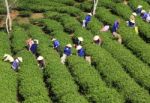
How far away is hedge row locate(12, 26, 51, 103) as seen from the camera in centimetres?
1769

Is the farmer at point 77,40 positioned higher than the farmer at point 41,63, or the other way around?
the farmer at point 41,63

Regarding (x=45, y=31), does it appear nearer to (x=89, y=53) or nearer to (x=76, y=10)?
(x=76, y=10)

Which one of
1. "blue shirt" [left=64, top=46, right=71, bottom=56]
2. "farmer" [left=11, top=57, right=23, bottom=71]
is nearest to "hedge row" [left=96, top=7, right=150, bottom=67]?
"blue shirt" [left=64, top=46, right=71, bottom=56]

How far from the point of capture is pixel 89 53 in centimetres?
2188

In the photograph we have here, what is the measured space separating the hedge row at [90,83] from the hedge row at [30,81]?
1.41m

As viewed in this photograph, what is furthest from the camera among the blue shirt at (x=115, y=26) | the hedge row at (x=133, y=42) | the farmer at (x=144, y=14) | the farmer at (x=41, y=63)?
the farmer at (x=144, y=14)

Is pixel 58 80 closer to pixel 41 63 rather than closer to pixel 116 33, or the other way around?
pixel 41 63

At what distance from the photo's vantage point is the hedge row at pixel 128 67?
17.6 meters

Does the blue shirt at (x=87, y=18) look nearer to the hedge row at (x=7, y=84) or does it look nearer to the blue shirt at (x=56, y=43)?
the blue shirt at (x=56, y=43)

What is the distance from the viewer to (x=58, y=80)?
62.1ft

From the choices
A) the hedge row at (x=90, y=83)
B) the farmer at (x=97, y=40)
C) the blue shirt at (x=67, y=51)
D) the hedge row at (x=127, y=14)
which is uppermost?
the hedge row at (x=90, y=83)

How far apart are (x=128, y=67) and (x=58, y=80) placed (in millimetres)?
3137

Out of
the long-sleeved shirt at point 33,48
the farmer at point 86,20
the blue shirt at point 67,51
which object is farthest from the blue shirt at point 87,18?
the blue shirt at point 67,51

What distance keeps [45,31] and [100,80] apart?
31.8 feet
